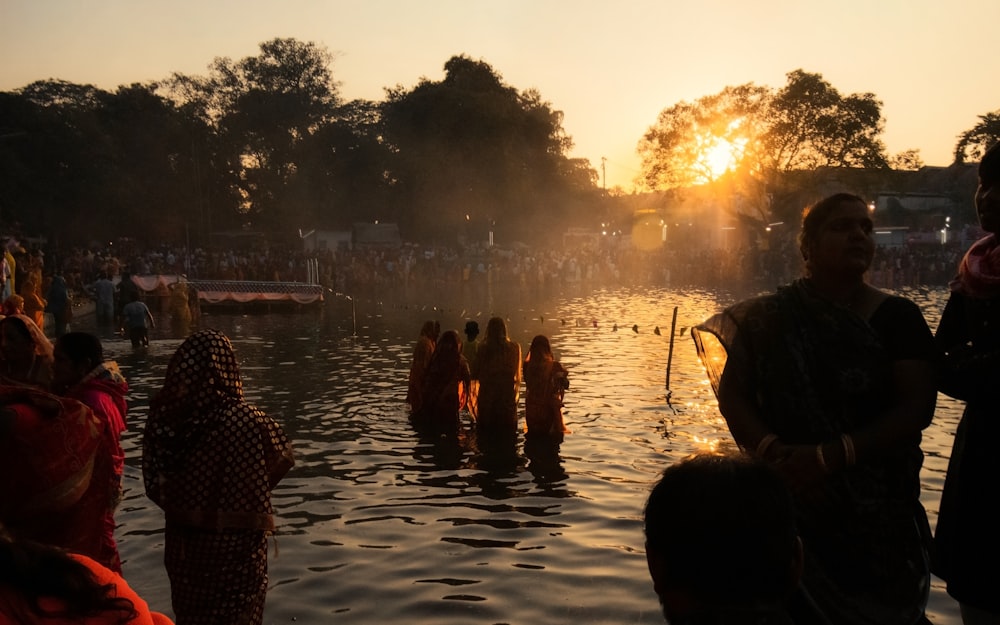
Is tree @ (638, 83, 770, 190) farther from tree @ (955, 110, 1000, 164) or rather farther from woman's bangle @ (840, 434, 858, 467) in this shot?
woman's bangle @ (840, 434, 858, 467)

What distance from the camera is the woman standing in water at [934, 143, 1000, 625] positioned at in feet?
8.88

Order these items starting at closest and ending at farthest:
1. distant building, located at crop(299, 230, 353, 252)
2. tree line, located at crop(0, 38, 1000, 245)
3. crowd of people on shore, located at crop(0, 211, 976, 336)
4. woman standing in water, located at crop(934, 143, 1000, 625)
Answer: woman standing in water, located at crop(934, 143, 1000, 625) < crowd of people on shore, located at crop(0, 211, 976, 336) < tree line, located at crop(0, 38, 1000, 245) < distant building, located at crop(299, 230, 353, 252)

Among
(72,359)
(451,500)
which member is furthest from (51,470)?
(451,500)

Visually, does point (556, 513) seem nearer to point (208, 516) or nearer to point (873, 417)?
point (208, 516)

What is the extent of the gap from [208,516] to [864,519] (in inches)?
95.1

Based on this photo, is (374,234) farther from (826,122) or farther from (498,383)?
(498,383)

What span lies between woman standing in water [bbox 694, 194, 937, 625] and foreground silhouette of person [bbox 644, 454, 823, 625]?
108 centimetres

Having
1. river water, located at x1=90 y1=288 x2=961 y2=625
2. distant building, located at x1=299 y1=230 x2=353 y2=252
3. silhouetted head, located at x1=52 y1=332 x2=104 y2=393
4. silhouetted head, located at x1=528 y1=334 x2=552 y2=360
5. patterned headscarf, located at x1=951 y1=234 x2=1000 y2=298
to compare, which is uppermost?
distant building, located at x1=299 y1=230 x2=353 y2=252

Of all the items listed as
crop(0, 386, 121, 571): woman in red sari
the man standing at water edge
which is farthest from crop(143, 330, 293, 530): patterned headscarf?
the man standing at water edge

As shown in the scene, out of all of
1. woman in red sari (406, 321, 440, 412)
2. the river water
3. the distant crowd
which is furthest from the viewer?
the distant crowd

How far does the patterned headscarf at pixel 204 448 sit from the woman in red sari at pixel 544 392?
6.60m

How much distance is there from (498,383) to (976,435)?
770cm

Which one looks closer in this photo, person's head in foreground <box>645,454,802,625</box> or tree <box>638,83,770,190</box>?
person's head in foreground <box>645,454,802,625</box>

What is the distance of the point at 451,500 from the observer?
314 inches
